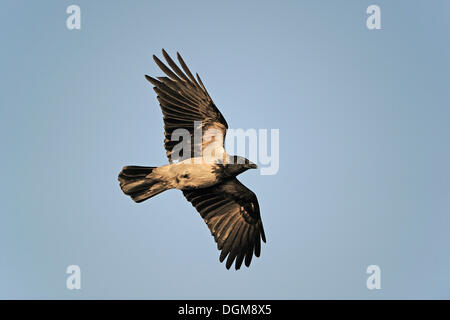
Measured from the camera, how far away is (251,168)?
10.1m

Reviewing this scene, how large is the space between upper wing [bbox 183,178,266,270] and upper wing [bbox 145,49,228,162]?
44.1 inches

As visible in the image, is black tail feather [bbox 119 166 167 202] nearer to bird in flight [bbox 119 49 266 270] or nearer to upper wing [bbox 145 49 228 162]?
bird in flight [bbox 119 49 266 270]

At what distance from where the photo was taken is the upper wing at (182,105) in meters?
9.99

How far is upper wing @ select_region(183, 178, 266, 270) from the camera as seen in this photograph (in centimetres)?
1080

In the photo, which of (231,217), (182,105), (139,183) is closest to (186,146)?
(182,105)

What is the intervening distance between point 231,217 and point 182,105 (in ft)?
8.21

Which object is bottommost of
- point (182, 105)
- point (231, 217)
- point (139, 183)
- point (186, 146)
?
point (231, 217)

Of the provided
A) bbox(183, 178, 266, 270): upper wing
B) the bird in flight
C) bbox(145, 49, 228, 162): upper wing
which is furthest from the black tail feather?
bbox(183, 178, 266, 270): upper wing

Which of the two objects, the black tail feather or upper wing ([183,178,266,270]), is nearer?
the black tail feather

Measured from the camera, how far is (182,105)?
32.9ft

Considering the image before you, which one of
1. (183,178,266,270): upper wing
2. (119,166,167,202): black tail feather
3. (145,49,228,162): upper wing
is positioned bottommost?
(183,178,266,270): upper wing

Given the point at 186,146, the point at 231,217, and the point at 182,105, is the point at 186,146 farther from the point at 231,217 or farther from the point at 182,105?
the point at 231,217

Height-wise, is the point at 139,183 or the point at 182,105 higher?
the point at 182,105
